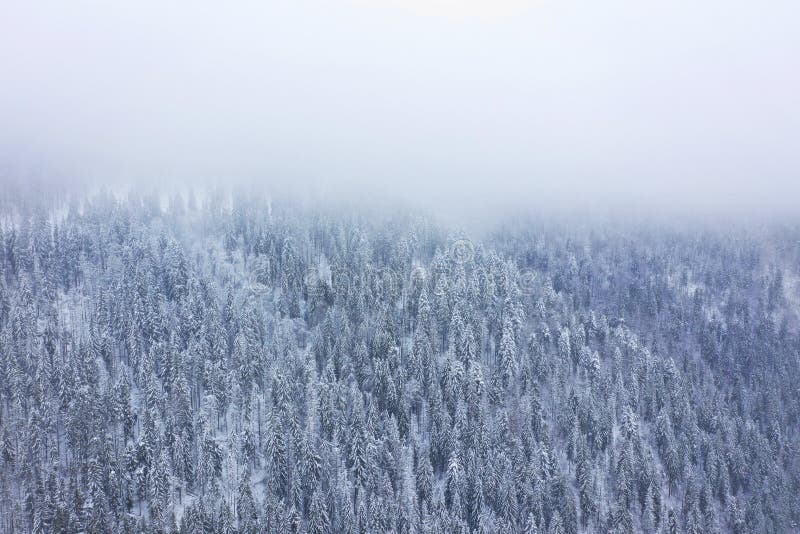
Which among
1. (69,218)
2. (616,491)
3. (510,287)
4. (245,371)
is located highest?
(69,218)

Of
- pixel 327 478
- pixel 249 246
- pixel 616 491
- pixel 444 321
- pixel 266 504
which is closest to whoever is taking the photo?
pixel 266 504

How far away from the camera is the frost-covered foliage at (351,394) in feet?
357

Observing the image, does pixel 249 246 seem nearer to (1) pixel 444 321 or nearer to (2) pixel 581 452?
(1) pixel 444 321

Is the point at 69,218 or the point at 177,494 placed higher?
the point at 69,218

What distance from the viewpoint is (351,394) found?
13075 centimetres

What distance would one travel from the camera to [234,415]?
409ft

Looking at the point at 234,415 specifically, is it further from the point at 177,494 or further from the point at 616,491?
the point at 616,491

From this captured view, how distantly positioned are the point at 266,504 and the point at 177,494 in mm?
19215

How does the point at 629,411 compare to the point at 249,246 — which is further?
the point at 249,246

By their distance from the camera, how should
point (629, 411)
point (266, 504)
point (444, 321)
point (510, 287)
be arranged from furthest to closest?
point (510, 287) < point (444, 321) < point (629, 411) < point (266, 504)

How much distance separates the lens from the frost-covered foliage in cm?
10888

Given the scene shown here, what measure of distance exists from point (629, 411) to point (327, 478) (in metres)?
78.0

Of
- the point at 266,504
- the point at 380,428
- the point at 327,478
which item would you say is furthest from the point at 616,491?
the point at 266,504

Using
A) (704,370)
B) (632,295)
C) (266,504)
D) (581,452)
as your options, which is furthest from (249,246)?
(704,370)
